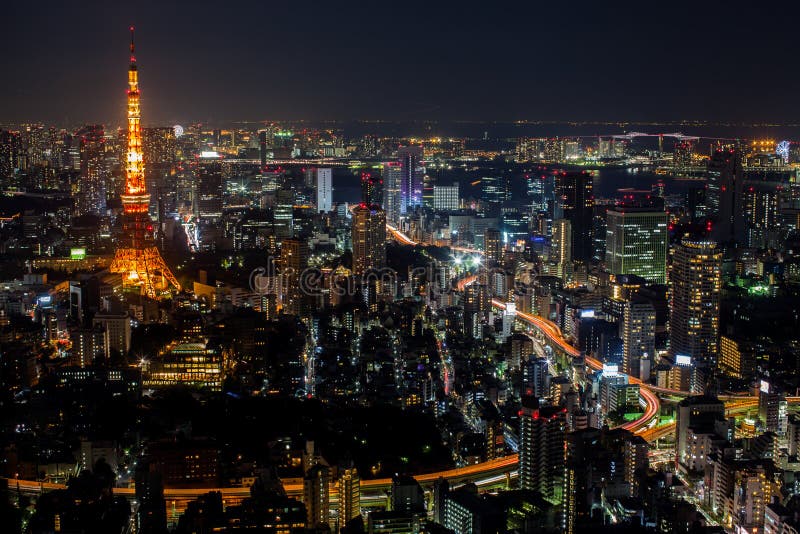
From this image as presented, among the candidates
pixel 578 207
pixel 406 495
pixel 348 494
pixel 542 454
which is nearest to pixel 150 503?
pixel 348 494

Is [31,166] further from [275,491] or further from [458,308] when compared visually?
[275,491]

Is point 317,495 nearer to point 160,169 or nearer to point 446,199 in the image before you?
point 160,169

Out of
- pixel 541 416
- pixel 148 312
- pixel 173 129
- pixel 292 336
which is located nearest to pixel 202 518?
pixel 541 416

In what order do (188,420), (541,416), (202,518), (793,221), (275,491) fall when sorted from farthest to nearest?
(793,221)
(188,420)
(541,416)
(275,491)
(202,518)

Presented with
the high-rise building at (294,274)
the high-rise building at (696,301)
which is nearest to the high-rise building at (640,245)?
the high-rise building at (696,301)

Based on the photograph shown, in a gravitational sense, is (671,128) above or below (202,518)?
above

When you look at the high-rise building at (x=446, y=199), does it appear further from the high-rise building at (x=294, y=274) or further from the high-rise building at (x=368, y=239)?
the high-rise building at (x=294, y=274)

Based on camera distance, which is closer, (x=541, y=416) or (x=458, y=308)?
(x=541, y=416)
